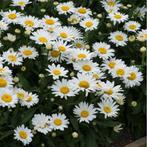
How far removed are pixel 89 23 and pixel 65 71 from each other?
714 mm

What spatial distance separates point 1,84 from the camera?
394 cm

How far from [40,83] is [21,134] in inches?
18.9

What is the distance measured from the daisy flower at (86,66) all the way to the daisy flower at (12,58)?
452 mm

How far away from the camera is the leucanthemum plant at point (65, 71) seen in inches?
154

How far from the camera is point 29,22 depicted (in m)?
4.58

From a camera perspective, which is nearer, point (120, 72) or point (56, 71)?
point (56, 71)

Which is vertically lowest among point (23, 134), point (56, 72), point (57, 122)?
point (23, 134)

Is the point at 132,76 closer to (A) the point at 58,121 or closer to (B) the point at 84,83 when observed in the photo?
(B) the point at 84,83

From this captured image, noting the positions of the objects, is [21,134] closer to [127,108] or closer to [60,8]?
[127,108]

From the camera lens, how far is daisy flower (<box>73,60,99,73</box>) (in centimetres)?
419

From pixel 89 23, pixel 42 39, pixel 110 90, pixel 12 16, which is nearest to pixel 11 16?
pixel 12 16

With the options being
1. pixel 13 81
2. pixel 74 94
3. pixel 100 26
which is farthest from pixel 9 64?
pixel 100 26

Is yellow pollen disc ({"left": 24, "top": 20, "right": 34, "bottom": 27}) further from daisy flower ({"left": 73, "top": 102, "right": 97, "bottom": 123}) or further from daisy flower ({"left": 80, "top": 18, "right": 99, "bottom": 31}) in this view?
daisy flower ({"left": 73, "top": 102, "right": 97, "bottom": 123})

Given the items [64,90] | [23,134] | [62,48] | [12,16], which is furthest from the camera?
[12,16]
